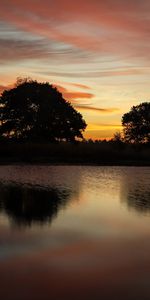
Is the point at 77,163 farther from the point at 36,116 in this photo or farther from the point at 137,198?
the point at 137,198

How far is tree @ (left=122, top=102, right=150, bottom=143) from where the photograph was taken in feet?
277

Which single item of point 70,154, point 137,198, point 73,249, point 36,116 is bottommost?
point 73,249

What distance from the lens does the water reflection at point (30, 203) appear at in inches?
554

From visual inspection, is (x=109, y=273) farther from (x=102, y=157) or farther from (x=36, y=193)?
(x=102, y=157)

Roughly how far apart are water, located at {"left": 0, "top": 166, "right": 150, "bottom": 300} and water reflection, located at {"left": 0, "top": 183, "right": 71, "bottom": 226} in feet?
0.10

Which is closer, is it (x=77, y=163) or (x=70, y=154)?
(x=77, y=163)

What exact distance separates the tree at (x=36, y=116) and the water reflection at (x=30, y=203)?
39024 millimetres

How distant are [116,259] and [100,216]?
564 centimetres

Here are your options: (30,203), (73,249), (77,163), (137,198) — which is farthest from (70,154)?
(73,249)

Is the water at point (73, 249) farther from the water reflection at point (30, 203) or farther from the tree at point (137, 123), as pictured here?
the tree at point (137, 123)

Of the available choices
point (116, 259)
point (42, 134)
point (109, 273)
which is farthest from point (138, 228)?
point (42, 134)

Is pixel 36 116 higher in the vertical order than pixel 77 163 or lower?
higher

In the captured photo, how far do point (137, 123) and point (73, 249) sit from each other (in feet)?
250

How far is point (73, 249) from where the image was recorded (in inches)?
393
